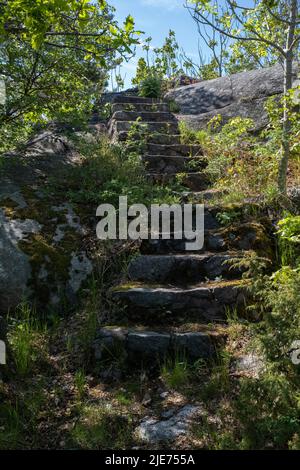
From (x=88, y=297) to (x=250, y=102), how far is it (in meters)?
6.01

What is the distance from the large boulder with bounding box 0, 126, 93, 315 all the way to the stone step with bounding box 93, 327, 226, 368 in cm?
95

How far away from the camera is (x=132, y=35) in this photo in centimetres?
452

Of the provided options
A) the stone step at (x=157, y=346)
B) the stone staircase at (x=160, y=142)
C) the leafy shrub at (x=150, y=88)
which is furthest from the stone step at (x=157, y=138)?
the stone step at (x=157, y=346)

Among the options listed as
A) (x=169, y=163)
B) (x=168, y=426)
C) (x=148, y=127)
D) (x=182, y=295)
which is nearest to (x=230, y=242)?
(x=182, y=295)

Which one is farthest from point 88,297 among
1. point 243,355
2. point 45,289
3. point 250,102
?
point 250,102

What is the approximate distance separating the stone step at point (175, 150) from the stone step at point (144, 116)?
112 cm

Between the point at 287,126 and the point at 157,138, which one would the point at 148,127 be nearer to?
the point at 157,138

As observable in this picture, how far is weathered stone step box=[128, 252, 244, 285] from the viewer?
4.59 m

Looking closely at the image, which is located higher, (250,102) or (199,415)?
(250,102)

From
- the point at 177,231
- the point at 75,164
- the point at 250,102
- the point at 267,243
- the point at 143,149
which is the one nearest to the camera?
the point at 267,243

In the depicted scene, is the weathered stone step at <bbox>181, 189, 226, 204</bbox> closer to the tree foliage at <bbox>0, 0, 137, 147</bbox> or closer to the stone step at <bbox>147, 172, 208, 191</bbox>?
the stone step at <bbox>147, 172, 208, 191</bbox>

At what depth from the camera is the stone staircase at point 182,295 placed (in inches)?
148

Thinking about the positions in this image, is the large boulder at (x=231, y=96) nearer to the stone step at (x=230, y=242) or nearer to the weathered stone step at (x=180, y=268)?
the stone step at (x=230, y=242)

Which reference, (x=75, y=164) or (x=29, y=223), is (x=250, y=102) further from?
(x=29, y=223)
